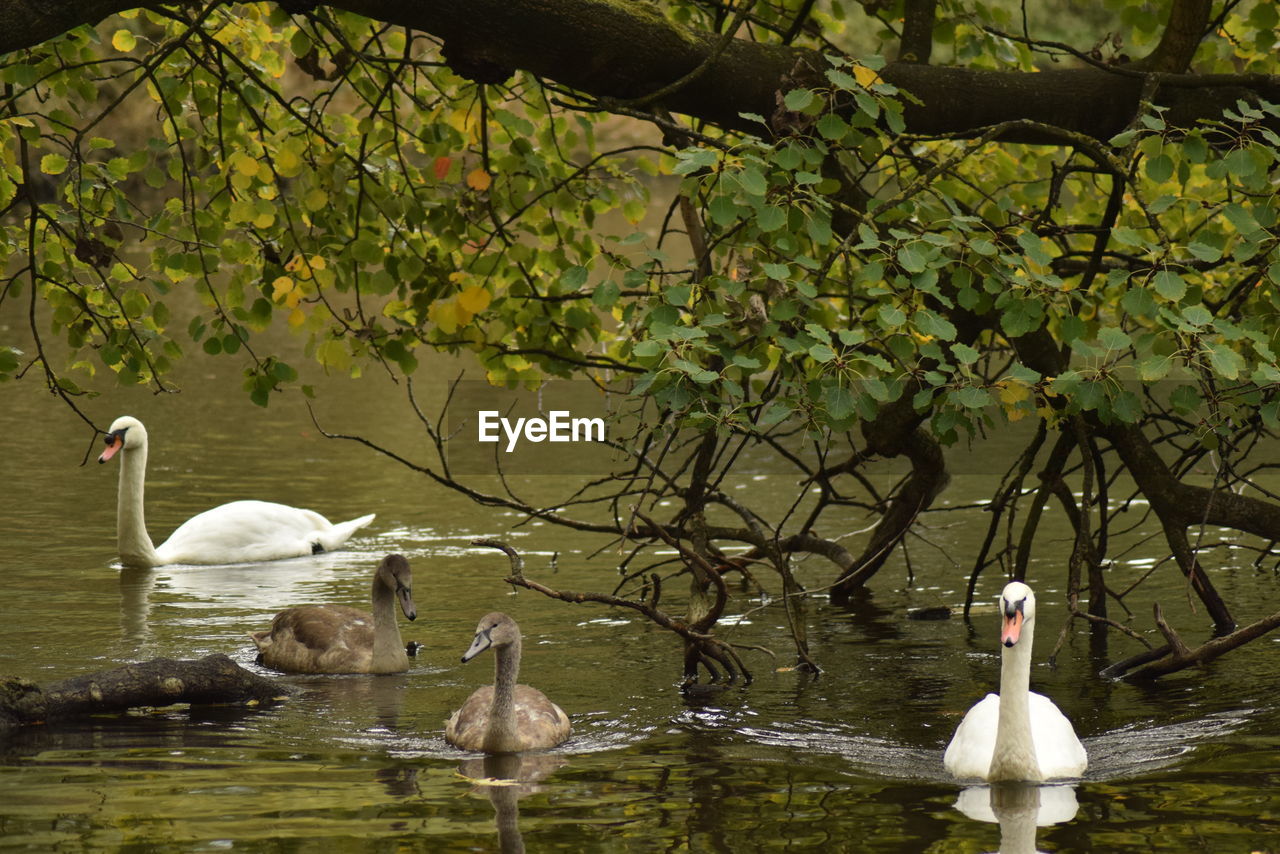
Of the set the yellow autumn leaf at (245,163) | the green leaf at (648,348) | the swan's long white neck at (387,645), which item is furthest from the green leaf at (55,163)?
the green leaf at (648,348)

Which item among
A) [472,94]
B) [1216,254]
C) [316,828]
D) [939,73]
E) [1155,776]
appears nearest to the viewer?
[316,828]

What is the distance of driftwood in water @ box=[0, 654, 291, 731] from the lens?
8711 millimetres

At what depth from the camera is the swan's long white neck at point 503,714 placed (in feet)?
28.1

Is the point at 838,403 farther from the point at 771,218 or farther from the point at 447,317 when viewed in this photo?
the point at 447,317

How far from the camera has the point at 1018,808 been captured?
7.64m

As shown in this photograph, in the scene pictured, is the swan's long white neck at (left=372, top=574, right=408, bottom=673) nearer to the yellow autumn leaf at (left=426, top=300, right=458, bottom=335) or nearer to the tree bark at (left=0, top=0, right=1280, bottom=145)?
the yellow autumn leaf at (left=426, top=300, right=458, bottom=335)

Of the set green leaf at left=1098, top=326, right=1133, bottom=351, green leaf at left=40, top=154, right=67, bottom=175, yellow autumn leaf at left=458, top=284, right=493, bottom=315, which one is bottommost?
green leaf at left=1098, top=326, right=1133, bottom=351

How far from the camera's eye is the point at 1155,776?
8.01m

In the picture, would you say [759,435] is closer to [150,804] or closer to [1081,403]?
[1081,403]

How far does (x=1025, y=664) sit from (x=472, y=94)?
14.4 ft


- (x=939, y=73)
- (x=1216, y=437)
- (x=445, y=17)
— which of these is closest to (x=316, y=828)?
(x=445, y=17)

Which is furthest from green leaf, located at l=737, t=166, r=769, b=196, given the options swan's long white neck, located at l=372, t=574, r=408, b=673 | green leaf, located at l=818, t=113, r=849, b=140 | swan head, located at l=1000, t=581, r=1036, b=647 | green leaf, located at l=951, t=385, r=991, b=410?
swan's long white neck, located at l=372, t=574, r=408, b=673

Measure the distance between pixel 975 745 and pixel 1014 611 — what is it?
2.05ft

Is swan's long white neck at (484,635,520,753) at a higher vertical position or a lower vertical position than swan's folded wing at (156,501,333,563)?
lower
